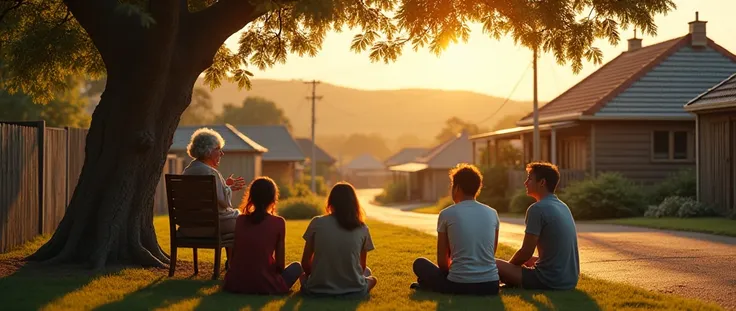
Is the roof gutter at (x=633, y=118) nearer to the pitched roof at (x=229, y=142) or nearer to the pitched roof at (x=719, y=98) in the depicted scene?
the pitched roof at (x=719, y=98)

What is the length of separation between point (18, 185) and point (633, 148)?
2580 centimetres

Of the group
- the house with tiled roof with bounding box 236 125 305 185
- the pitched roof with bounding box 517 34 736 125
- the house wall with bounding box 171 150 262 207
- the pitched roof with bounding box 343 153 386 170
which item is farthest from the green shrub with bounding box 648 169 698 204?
the pitched roof with bounding box 343 153 386 170

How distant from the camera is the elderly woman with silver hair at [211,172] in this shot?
34.4 feet

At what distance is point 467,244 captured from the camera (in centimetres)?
898

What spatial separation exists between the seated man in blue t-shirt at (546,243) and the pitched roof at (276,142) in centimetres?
5571

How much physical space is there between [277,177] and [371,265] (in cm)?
5145

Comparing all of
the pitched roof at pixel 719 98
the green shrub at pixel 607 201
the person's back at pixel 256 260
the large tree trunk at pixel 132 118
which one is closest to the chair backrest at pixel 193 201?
the person's back at pixel 256 260

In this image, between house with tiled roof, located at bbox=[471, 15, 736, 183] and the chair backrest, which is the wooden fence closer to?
the chair backrest

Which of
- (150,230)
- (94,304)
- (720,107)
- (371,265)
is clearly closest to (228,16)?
(150,230)

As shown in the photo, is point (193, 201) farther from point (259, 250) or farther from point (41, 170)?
point (41, 170)

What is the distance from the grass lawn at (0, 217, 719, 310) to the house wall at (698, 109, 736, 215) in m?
15.1

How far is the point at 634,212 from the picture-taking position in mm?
29797

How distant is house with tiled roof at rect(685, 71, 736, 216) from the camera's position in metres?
24.1

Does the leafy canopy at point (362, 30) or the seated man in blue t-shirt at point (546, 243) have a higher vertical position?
the leafy canopy at point (362, 30)
